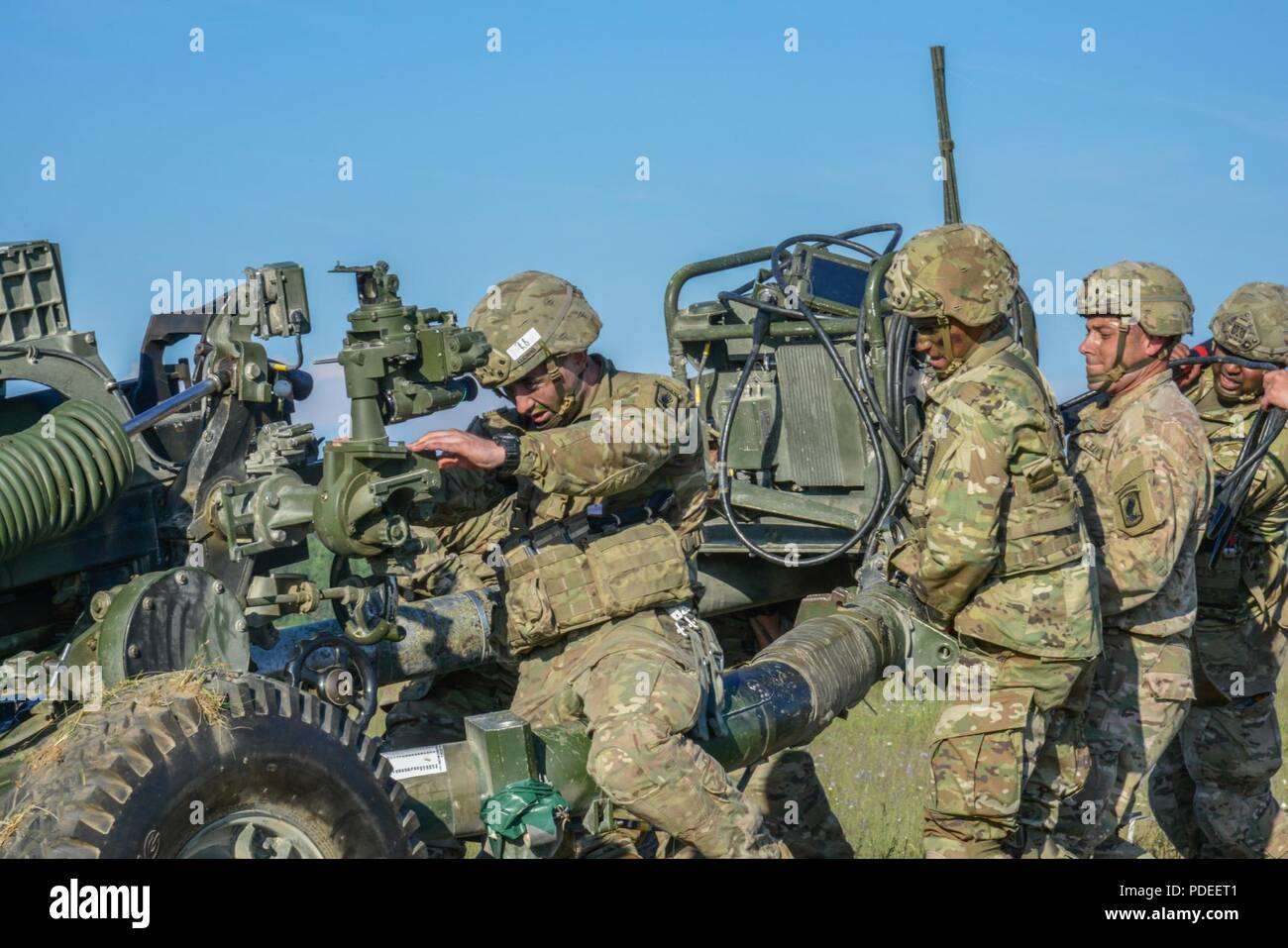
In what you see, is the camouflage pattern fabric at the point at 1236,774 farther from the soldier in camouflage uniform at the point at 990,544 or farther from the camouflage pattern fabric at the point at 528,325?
the camouflage pattern fabric at the point at 528,325

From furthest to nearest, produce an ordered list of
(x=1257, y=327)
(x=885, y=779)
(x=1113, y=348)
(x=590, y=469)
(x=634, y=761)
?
1. (x=885, y=779)
2. (x=1257, y=327)
3. (x=1113, y=348)
4. (x=590, y=469)
5. (x=634, y=761)

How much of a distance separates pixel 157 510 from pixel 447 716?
1552 millimetres

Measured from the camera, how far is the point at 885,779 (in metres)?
9.41

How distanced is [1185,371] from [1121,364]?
1.21 metres

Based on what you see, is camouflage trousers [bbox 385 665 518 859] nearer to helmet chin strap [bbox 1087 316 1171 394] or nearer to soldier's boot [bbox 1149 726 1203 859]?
helmet chin strap [bbox 1087 316 1171 394]

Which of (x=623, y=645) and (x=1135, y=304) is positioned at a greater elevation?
(x=1135, y=304)

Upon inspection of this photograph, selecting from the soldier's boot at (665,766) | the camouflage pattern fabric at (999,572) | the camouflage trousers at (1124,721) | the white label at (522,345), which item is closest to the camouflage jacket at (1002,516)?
the camouflage pattern fabric at (999,572)

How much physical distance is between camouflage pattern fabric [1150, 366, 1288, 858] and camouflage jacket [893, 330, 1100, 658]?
2.21m

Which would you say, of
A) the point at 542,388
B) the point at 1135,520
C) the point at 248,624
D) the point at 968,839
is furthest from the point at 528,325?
the point at 1135,520

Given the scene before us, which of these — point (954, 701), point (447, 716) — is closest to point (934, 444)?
point (954, 701)

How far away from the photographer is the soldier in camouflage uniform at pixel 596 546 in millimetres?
5363

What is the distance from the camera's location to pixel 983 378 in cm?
585

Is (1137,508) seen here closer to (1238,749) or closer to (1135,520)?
(1135,520)

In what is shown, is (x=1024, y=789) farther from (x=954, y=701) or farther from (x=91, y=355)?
(x=91, y=355)
